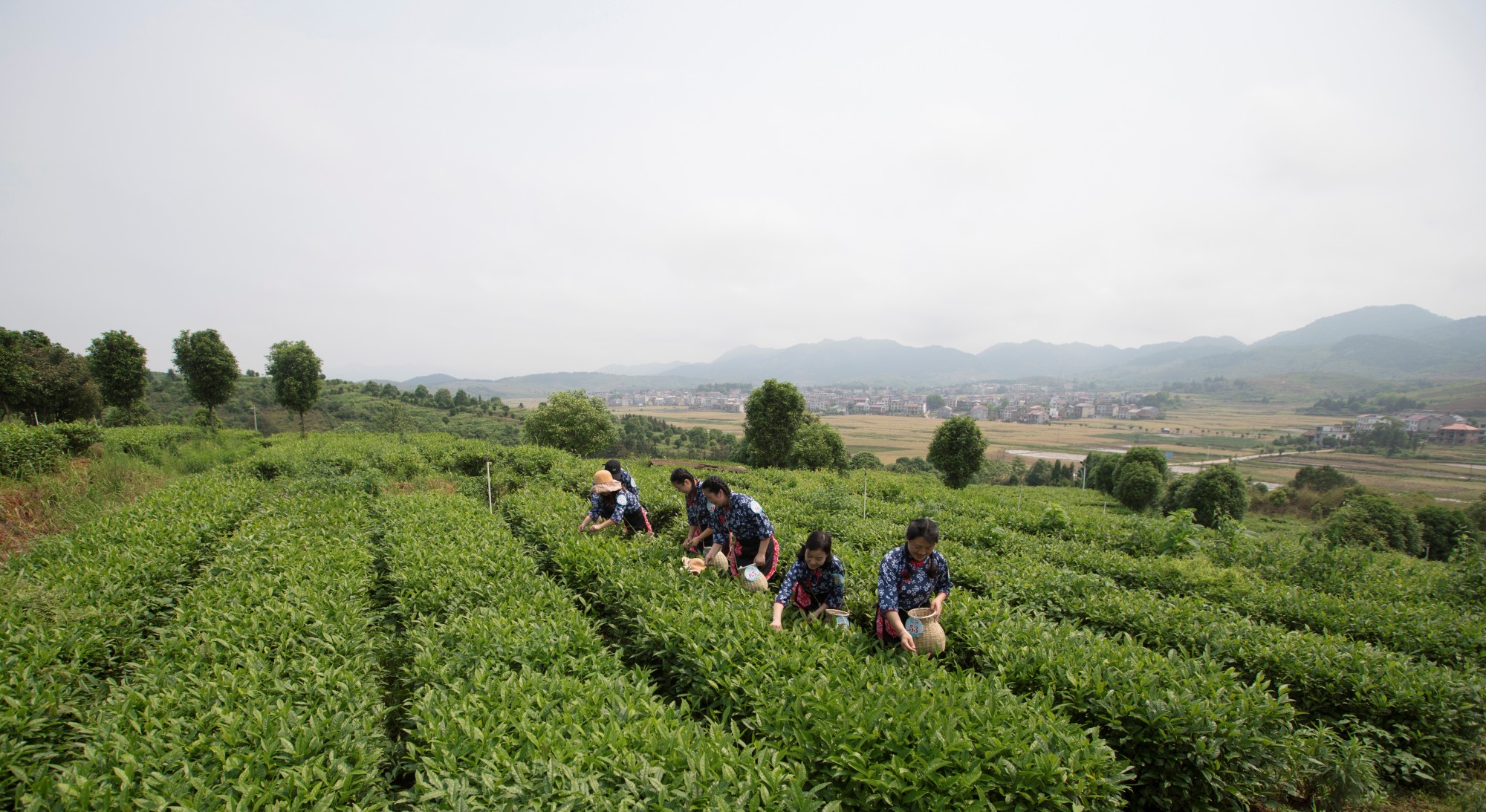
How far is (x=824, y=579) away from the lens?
495 cm

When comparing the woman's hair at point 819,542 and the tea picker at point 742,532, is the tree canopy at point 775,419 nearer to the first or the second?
the tea picker at point 742,532

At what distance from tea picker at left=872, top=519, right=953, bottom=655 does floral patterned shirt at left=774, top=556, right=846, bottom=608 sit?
44cm

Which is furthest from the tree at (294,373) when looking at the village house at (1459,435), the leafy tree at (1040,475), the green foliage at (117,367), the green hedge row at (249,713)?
the village house at (1459,435)

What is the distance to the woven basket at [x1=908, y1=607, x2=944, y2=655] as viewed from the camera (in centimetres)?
436

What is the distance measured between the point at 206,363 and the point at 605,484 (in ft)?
82.7

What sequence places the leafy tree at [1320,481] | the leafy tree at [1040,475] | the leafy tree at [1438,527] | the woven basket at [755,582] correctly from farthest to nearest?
the leafy tree at [1040,475] → the leafy tree at [1320,481] → the leafy tree at [1438,527] → the woven basket at [755,582]

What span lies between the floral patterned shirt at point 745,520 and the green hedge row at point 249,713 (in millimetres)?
3532

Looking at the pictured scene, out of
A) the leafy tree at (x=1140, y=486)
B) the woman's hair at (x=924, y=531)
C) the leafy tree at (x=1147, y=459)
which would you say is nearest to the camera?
the woman's hair at (x=924, y=531)

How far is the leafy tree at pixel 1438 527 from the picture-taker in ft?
72.5

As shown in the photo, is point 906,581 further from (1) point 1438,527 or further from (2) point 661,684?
(1) point 1438,527

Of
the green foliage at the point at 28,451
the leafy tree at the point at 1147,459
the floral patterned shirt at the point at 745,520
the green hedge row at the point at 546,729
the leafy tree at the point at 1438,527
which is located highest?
the green foliage at the point at 28,451

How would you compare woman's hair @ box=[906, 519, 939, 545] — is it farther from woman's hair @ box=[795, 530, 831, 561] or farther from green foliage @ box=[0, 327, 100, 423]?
green foliage @ box=[0, 327, 100, 423]

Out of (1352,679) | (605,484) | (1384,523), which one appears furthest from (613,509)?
(1384,523)

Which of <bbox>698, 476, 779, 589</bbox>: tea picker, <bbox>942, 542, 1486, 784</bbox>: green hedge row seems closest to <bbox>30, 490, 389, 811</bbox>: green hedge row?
<bbox>698, 476, 779, 589</bbox>: tea picker
